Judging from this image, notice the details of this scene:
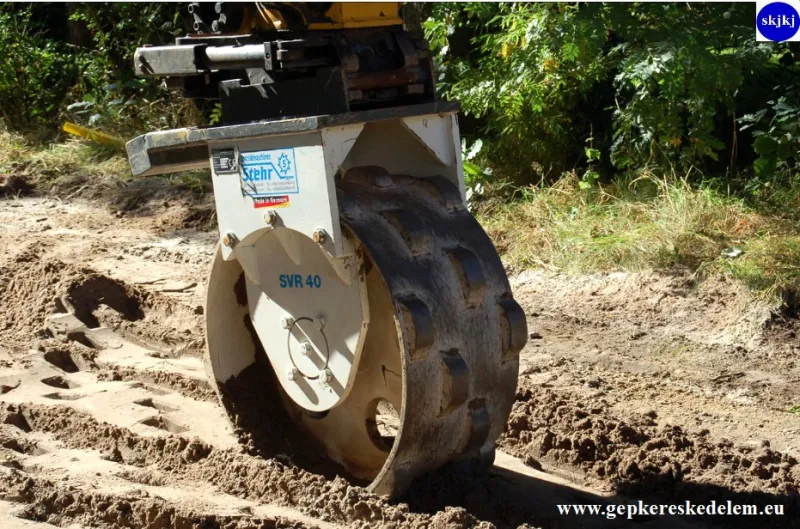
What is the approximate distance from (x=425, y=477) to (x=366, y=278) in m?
0.74

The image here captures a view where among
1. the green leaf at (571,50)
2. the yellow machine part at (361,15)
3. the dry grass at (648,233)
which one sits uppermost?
the yellow machine part at (361,15)

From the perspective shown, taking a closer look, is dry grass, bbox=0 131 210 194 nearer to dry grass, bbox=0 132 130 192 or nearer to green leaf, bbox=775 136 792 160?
dry grass, bbox=0 132 130 192

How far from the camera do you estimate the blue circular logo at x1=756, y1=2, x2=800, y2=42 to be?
6.39m

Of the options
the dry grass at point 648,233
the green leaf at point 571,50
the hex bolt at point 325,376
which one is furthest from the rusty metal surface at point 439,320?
the green leaf at point 571,50

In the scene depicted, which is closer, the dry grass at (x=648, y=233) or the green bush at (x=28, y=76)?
the dry grass at (x=648, y=233)

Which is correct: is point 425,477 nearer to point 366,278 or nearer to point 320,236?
point 366,278

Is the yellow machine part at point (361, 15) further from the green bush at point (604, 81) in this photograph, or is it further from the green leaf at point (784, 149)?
the green leaf at point (784, 149)

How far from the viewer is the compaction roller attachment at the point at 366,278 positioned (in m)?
3.54

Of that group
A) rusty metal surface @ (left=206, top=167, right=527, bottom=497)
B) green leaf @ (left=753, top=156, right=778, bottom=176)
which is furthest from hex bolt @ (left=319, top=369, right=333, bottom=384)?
green leaf @ (left=753, top=156, right=778, bottom=176)

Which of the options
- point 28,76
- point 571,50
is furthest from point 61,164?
point 571,50

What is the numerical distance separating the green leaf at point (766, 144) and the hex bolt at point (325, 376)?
422cm

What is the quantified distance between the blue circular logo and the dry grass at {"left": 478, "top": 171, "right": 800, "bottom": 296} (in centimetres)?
109

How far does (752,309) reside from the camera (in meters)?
5.80

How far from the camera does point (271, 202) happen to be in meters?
3.71
